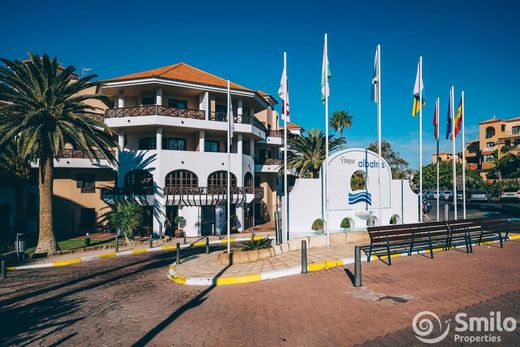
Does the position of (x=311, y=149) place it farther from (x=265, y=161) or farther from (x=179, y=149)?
(x=179, y=149)

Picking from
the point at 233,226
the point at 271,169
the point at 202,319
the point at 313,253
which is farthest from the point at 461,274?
the point at 271,169

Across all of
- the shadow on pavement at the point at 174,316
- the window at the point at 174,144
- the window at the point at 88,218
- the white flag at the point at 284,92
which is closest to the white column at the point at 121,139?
the window at the point at 174,144

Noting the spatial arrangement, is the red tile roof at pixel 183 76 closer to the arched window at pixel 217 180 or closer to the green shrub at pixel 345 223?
the arched window at pixel 217 180

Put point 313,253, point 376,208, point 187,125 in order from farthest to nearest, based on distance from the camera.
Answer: point 187,125 < point 376,208 < point 313,253

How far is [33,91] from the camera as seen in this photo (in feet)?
57.9

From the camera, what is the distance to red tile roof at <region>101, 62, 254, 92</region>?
24891 mm

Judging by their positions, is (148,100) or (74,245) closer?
(74,245)

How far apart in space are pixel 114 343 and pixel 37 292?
237 inches

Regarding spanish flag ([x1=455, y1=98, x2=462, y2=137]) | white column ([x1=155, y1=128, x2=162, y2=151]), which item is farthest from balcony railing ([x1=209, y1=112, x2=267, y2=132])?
spanish flag ([x1=455, y1=98, x2=462, y2=137])

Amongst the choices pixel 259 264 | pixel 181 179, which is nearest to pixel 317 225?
pixel 259 264

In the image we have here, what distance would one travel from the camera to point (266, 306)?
24.9 feet

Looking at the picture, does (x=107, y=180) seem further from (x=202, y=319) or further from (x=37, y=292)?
(x=202, y=319)

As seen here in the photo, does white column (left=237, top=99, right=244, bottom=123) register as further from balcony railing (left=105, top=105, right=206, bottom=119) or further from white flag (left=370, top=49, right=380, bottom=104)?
white flag (left=370, top=49, right=380, bottom=104)

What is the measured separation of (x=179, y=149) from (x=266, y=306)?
71.2 feet
